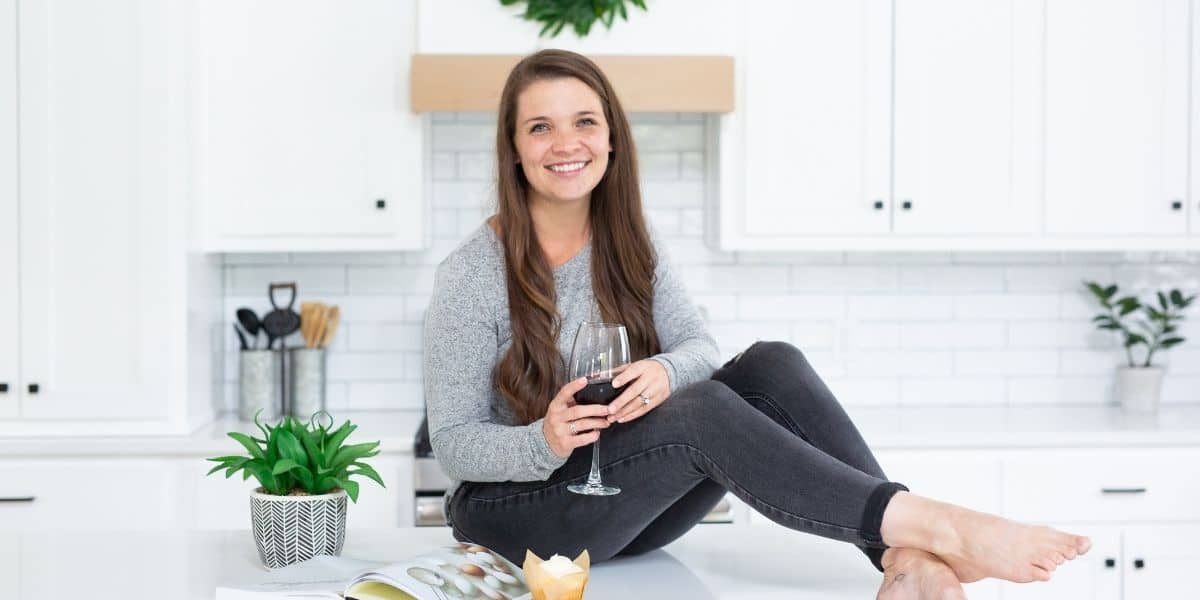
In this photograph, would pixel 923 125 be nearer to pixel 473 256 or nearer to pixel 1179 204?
pixel 1179 204

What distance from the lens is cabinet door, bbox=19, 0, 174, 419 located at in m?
3.14

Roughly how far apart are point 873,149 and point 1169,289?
4.09 feet

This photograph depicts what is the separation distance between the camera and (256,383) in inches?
138

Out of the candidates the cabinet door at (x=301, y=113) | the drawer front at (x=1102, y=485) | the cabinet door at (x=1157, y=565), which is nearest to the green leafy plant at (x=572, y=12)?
the cabinet door at (x=301, y=113)

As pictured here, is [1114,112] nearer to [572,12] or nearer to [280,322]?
[572,12]

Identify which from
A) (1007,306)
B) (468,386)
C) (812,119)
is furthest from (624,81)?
(1007,306)

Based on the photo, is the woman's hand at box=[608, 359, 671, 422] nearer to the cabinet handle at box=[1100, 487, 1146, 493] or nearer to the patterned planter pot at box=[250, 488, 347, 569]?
the patterned planter pot at box=[250, 488, 347, 569]

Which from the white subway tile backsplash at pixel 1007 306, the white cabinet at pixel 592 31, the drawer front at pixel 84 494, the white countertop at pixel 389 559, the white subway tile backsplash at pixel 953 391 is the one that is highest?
the white cabinet at pixel 592 31

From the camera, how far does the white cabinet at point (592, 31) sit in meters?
3.34

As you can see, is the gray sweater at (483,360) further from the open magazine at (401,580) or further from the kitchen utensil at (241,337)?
the kitchen utensil at (241,337)

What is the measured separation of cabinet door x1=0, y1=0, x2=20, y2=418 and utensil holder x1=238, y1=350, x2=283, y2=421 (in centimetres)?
61

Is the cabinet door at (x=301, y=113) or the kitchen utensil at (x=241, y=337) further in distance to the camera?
the kitchen utensil at (x=241, y=337)

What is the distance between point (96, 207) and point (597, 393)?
1893mm

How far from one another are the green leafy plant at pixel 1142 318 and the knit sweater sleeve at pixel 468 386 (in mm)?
2350
